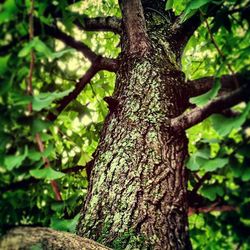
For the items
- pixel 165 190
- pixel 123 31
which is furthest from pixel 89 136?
pixel 165 190

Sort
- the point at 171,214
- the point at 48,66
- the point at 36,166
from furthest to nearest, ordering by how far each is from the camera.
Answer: the point at 171,214, the point at 48,66, the point at 36,166

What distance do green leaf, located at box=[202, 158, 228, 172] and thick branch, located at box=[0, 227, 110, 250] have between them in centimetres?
66

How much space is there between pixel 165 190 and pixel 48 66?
108cm

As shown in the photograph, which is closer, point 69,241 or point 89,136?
point 69,241

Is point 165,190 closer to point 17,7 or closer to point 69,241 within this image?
point 69,241

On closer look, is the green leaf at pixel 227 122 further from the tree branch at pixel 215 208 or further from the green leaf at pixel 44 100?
the green leaf at pixel 44 100

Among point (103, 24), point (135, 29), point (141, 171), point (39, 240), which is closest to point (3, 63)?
point (39, 240)

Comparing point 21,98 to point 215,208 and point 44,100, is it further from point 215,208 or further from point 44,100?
point 215,208

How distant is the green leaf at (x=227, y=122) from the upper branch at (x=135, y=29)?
1722 millimetres

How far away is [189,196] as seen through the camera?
2316 millimetres

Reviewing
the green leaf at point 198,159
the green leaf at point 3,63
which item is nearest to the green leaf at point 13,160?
the green leaf at point 3,63

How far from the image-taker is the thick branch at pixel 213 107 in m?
1.33

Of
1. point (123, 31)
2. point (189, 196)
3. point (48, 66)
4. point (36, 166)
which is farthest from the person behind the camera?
point (123, 31)

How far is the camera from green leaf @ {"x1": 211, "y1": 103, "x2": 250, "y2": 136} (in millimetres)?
1213
